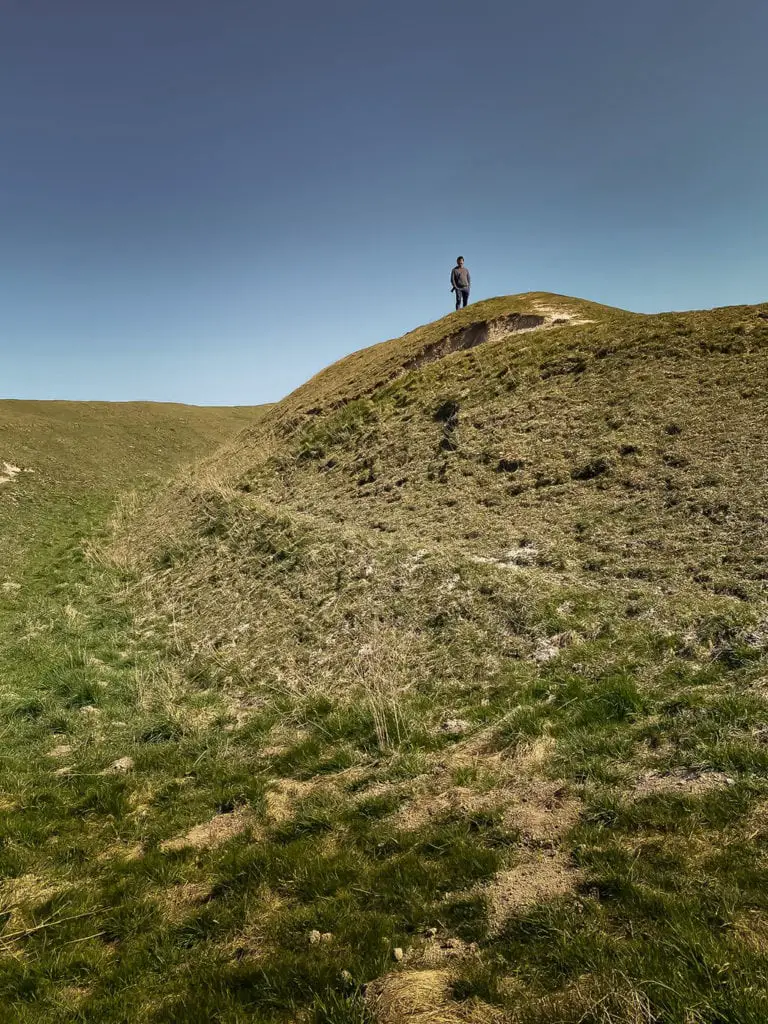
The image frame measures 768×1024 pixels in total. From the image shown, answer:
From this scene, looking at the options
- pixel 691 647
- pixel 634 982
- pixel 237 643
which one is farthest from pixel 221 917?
pixel 237 643

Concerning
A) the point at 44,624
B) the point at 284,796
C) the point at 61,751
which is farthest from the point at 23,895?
the point at 44,624

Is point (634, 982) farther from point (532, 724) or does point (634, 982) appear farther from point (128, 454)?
point (128, 454)

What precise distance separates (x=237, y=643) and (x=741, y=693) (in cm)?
1092

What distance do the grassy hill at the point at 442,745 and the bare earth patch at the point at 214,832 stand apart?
0.05 m

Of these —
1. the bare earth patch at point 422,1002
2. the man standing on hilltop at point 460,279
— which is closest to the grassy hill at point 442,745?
the bare earth patch at point 422,1002

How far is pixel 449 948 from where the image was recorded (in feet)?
16.0

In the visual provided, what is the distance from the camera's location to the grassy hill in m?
4.70

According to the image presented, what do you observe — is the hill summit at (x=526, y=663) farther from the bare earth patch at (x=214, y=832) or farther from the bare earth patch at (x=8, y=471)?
the bare earth patch at (x=8, y=471)

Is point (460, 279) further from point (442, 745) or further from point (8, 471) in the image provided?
point (8, 471)

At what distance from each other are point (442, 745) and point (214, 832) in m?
3.45

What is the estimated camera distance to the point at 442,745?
28.5ft

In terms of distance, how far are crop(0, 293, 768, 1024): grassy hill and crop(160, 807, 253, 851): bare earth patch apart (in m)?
0.05

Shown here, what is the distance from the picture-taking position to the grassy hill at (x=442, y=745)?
185 inches

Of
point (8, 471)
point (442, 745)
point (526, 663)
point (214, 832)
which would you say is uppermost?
point (8, 471)
